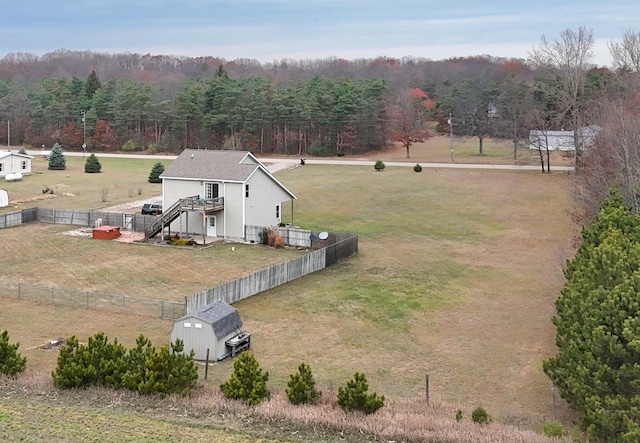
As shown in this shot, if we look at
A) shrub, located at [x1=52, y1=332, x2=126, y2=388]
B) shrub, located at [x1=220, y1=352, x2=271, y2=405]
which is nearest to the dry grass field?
shrub, located at [x1=52, y1=332, x2=126, y2=388]

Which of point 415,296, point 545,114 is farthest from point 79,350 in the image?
point 545,114

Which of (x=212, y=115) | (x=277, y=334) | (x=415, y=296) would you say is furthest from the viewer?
(x=212, y=115)

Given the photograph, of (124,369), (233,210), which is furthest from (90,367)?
(233,210)

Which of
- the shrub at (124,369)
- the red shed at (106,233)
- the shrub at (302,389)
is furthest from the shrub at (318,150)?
the shrub at (302,389)

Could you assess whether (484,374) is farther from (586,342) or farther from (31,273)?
(31,273)

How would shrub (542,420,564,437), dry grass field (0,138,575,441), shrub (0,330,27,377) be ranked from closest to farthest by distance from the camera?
shrub (542,420,564,437)
shrub (0,330,27,377)
dry grass field (0,138,575,441)

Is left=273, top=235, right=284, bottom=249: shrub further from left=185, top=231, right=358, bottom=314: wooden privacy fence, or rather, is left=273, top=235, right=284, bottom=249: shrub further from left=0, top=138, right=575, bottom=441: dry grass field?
left=185, top=231, right=358, bottom=314: wooden privacy fence
